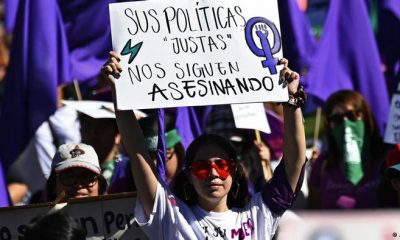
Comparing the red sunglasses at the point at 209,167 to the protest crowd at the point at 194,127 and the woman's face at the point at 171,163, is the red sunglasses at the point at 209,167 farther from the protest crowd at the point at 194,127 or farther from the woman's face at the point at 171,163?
the woman's face at the point at 171,163

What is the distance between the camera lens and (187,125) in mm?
7520

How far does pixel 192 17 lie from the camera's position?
544 centimetres

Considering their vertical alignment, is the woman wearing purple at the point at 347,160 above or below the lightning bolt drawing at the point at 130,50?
below

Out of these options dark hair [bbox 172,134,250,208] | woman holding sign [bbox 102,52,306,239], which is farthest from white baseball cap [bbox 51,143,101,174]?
woman holding sign [bbox 102,52,306,239]

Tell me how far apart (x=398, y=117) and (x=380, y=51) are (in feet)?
7.74

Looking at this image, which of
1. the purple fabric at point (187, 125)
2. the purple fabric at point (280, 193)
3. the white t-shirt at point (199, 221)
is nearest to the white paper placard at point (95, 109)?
the purple fabric at point (187, 125)

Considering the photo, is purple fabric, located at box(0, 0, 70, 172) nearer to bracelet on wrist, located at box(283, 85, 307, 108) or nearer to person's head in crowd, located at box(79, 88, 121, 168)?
person's head in crowd, located at box(79, 88, 121, 168)

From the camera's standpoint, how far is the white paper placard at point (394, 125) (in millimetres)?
6922

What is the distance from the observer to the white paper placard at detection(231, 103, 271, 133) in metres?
7.02

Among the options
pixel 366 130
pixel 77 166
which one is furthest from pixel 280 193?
pixel 366 130

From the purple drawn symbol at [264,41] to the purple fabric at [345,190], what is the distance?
5.70 ft

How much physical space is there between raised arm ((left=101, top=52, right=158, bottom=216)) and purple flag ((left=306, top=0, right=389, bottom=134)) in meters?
3.55

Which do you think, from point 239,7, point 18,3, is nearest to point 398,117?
point 239,7

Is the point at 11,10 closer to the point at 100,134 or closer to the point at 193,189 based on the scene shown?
the point at 100,134
